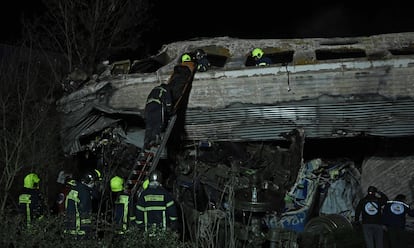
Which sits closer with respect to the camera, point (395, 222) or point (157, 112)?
point (395, 222)

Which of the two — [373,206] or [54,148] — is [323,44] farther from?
[54,148]

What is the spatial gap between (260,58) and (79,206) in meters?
3.52

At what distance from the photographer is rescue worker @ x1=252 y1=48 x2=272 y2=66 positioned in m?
8.20

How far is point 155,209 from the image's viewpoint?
6766 mm

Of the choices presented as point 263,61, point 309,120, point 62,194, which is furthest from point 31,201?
point 309,120

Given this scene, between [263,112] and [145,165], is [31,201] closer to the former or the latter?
[145,165]

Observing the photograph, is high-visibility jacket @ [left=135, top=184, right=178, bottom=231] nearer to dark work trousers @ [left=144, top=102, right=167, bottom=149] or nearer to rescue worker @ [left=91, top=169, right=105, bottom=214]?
rescue worker @ [left=91, top=169, right=105, bottom=214]

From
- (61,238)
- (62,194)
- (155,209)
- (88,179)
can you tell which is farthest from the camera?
(62,194)

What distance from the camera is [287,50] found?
8586 mm

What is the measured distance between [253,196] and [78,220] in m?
2.72

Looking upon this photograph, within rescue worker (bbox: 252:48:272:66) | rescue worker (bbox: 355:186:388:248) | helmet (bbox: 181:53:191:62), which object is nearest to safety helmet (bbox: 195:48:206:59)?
helmet (bbox: 181:53:191:62)

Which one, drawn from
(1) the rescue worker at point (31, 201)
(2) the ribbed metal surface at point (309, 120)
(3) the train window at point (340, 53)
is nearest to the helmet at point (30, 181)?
(1) the rescue worker at point (31, 201)

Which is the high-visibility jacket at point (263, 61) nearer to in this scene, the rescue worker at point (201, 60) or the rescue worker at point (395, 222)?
the rescue worker at point (201, 60)

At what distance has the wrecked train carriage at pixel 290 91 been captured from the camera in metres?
7.61
